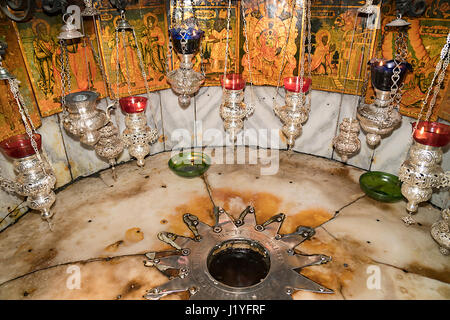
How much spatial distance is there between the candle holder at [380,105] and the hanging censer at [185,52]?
6.80ft

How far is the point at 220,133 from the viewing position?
5711 mm

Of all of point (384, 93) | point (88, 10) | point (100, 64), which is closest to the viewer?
point (384, 93)

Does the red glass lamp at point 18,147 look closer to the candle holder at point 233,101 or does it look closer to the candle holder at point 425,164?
the candle holder at point 233,101

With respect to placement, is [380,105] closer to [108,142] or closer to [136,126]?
[136,126]

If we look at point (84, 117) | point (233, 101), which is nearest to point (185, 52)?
point (233, 101)

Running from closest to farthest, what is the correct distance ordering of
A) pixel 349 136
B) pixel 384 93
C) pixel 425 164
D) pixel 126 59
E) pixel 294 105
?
1. pixel 425 164
2. pixel 384 93
3. pixel 294 105
4. pixel 349 136
5. pixel 126 59

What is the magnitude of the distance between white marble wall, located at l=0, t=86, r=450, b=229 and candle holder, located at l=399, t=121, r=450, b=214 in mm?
931

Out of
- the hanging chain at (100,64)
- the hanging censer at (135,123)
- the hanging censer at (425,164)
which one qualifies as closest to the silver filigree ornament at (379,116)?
the hanging censer at (425,164)

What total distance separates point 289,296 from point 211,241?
A: 3.34 ft

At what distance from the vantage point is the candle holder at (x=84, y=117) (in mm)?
3500

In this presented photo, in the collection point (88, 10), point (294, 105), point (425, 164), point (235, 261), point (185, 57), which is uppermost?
point (88, 10)

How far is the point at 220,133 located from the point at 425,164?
3.25 metres

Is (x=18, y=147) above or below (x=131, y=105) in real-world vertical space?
below

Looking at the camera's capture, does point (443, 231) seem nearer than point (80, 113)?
Yes
